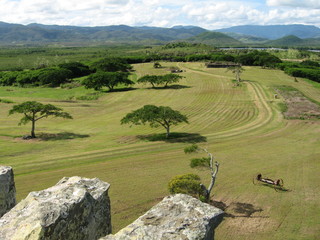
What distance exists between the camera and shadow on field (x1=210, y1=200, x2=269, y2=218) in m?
23.2

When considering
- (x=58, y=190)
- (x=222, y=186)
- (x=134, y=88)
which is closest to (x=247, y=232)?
(x=222, y=186)

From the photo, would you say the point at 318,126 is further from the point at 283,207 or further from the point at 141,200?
the point at 141,200

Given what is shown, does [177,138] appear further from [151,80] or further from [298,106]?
[151,80]

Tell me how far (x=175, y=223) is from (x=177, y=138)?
41.1m

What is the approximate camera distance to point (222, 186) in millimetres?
28688

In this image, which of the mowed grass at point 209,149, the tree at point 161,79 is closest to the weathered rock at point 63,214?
the mowed grass at point 209,149

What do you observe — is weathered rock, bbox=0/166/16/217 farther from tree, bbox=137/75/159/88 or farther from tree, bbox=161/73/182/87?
tree, bbox=137/75/159/88

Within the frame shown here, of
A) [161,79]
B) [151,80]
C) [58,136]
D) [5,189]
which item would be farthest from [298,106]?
[5,189]

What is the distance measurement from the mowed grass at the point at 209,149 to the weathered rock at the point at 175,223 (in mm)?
13879

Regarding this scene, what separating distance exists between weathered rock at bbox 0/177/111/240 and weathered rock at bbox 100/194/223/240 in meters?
1.24

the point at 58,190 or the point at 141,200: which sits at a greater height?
the point at 58,190

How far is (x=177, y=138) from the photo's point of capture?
159 ft

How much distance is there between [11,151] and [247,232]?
1373 inches

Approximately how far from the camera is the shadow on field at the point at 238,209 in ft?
76.1
